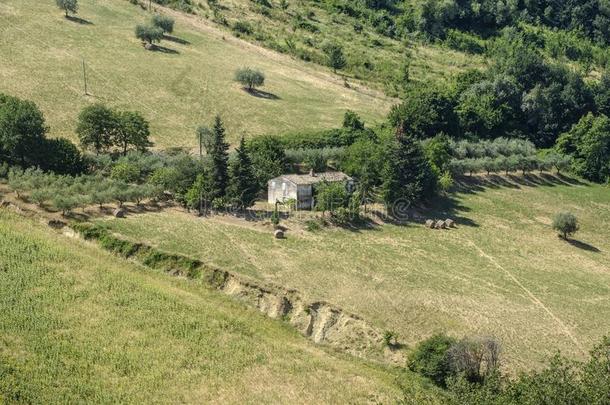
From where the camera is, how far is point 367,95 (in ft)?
433

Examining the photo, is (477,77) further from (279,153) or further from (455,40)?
(279,153)

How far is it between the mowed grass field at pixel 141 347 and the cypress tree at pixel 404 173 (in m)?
33.0

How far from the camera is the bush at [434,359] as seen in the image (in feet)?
169

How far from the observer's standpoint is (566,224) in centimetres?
8281

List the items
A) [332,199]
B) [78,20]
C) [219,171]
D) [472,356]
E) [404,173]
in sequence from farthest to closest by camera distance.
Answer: [78,20]
[404,173]
[332,199]
[219,171]
[472,356]

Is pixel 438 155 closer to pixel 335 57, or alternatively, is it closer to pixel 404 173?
pixel 404 173

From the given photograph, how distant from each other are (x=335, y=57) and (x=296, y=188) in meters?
69.1

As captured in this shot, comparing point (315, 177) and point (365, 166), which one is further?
point (365, 166)

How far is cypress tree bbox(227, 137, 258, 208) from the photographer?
76000 mm

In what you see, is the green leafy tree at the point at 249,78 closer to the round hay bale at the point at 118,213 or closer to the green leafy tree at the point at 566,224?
the round hay bale at the point at 118,213

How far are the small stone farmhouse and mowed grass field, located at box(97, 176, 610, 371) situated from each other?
722 centimetres

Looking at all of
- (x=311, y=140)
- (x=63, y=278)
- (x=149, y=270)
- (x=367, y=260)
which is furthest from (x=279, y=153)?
(x=63, y=278)

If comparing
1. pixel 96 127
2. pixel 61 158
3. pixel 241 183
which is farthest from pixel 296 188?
pixel 61 158

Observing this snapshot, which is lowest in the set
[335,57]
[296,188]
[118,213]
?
[118,213]
